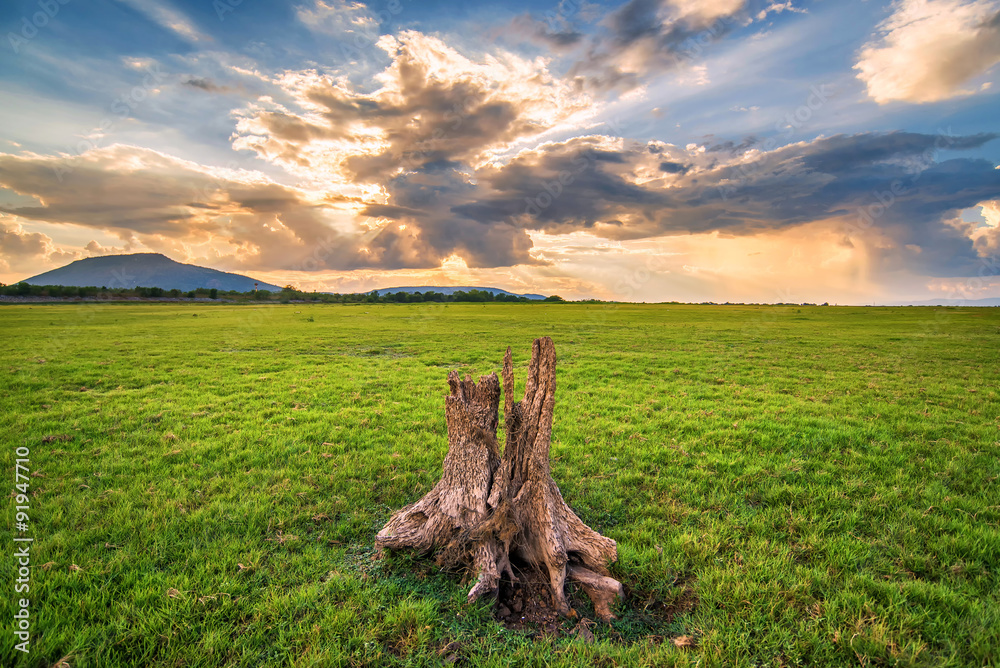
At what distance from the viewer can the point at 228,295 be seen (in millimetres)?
140000

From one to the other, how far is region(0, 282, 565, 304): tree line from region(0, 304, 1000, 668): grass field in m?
123

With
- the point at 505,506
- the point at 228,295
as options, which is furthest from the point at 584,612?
the point at 228,295

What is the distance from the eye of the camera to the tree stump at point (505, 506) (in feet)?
16.4

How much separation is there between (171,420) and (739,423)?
14.6 m

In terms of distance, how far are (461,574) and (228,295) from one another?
16232cm

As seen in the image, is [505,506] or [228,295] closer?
[505,506]

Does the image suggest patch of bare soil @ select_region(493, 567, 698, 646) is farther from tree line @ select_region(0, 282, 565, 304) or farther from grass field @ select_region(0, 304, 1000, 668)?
tree line @ select_region(0, 282, 565, 304)

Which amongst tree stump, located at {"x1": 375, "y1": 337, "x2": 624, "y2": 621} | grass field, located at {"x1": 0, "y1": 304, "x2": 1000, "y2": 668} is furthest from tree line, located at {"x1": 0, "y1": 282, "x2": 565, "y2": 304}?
tree stump, located at {"x1": 375, "y1": 337, "x2": 624, "y2": 621}

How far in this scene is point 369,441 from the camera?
373 inches

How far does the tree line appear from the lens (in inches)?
4097

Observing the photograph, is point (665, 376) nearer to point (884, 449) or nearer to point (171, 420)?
point (884, 449)

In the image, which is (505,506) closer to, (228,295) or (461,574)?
(461,574)

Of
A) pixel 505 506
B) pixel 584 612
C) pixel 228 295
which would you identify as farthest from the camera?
pixel 228 295

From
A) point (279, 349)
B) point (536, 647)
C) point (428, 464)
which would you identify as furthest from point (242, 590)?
point (279, 349)
